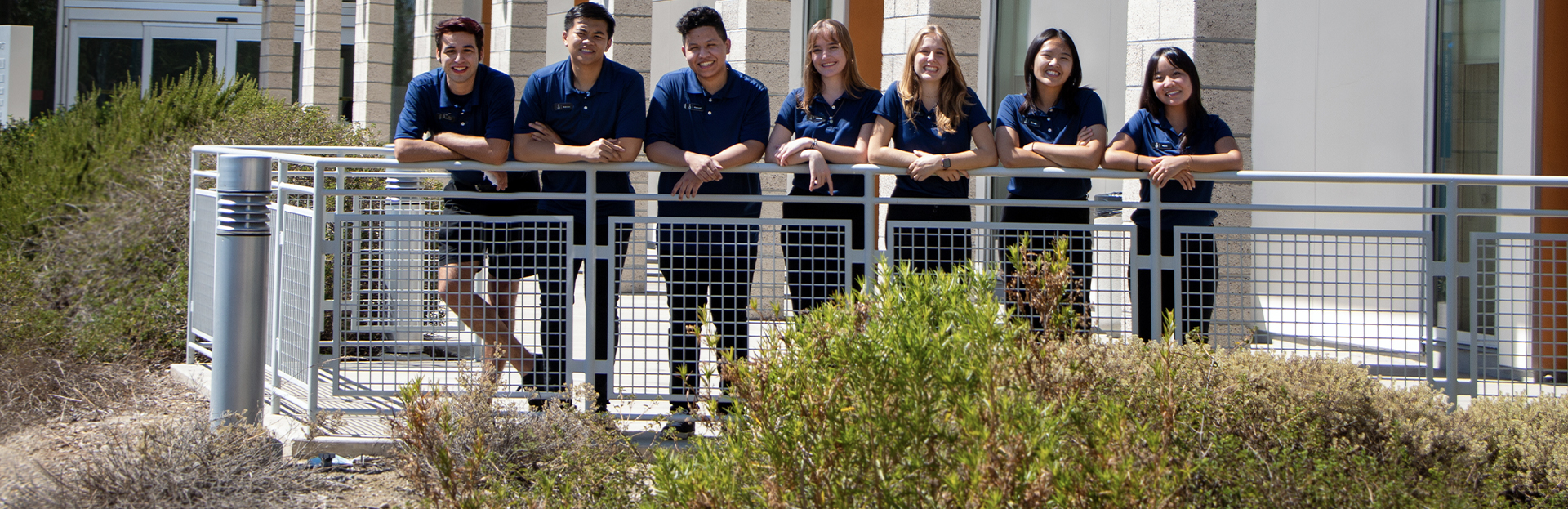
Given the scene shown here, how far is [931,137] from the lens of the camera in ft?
18.6

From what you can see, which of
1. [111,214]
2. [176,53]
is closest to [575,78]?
[111,214]

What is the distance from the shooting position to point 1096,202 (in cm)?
538

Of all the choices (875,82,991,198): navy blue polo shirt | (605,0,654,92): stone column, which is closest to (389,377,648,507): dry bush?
(875,82,991,198): navy blue polo shirt

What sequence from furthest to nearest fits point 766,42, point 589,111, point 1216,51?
point 766,42 < point 1216,51 < point 589,111

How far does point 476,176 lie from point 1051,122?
261 centimetres

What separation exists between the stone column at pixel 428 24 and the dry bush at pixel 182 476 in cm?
1195

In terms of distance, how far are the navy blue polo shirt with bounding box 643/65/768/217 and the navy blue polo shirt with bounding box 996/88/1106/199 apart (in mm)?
1090

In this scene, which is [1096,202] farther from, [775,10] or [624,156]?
[775,10]

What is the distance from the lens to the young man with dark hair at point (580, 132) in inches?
216

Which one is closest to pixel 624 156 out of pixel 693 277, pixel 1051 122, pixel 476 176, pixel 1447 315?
pixel 693 277

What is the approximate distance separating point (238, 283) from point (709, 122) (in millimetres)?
2006

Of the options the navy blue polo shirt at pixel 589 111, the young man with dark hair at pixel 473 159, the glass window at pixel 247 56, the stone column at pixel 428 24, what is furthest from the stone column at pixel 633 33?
the glass window at pixel 247 56

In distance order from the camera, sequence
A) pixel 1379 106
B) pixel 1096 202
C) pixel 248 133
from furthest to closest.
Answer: pixel 248 133, pixel 1379 106, pixel 1096 202

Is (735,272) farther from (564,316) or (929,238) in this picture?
(929,238)
